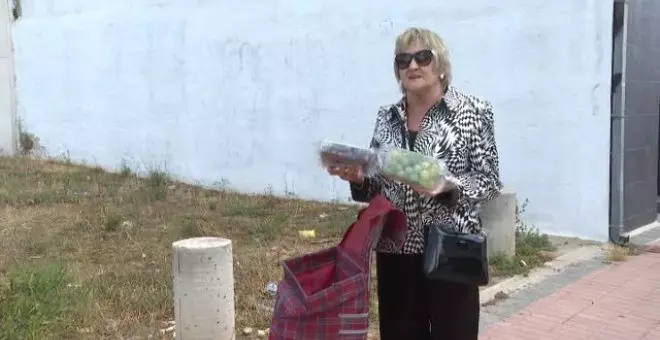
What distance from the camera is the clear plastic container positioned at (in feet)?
8.80

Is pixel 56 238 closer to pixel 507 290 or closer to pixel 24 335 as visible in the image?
pixel 24 335

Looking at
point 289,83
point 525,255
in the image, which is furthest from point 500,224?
point 289,83

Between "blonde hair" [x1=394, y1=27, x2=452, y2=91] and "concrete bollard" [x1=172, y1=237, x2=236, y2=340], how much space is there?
201cm

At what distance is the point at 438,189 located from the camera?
8.82 ft

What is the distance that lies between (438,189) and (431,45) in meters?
0.61

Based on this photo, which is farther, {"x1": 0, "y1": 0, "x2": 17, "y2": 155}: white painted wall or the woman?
{"x1": 0, "y1": 0, "x2": 17, "y2": 155}: white painted wall

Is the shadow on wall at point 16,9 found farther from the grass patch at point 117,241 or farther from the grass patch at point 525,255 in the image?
the grass patch at point 525,255

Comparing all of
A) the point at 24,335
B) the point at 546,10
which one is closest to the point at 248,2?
the point at 546,10

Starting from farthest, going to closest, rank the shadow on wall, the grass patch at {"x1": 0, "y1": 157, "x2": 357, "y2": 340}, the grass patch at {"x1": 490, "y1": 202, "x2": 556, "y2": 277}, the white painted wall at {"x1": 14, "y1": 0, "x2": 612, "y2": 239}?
the shadow on wall
the white painted wall at {"x1": 14, "y1": 0, "x2": 612, "y2": 239}
the grass patch at {"x1": 490, "y1": 202, "x2": 556, "y2": 277}
the grass patch at {"x1": 0, "y1": 157, "x2": 357, "y2": 340}

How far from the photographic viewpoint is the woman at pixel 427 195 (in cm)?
288

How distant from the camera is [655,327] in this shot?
511cm

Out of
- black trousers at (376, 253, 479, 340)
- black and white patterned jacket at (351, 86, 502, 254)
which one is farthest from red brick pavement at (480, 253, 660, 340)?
black and white patterned jacket at (351, 86, 502, 254)

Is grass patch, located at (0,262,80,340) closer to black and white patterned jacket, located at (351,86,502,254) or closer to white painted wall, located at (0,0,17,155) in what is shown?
black and white patterned jacket, located at (351,86,502,254)

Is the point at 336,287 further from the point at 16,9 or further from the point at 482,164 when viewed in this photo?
the point at 16,9
